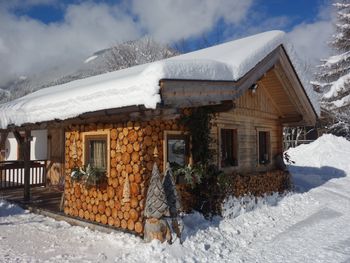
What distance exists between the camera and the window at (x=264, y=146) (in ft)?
38.2

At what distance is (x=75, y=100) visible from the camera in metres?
7.91

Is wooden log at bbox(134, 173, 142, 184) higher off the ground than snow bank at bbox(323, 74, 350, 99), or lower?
lower

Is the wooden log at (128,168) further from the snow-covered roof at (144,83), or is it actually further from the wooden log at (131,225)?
the snow-covered roof at (144,83)

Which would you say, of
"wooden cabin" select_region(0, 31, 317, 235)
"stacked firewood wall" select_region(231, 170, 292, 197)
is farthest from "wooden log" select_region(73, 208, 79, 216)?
"stacked firewood wall" select_region(231, 170, 292, 197)

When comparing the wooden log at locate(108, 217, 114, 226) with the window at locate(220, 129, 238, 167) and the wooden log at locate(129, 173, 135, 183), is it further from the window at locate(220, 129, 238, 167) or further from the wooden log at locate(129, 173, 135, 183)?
the window at locate(220, 129, 238, 167)

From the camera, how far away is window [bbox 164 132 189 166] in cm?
759

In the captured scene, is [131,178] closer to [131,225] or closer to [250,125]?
[131,225]

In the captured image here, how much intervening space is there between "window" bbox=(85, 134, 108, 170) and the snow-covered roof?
0.71 m

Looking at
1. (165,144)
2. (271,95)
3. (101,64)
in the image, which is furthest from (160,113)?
(101,64)

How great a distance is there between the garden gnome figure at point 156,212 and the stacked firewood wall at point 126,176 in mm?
420

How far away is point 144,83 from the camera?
618 cm

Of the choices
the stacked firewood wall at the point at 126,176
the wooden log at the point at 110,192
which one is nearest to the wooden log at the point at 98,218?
the stacked firewood wall at the point at 126,176

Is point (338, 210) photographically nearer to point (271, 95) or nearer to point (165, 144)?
point (271, 95)

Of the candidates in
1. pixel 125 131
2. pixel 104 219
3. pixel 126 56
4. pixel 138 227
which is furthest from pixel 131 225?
pixel 126 56
